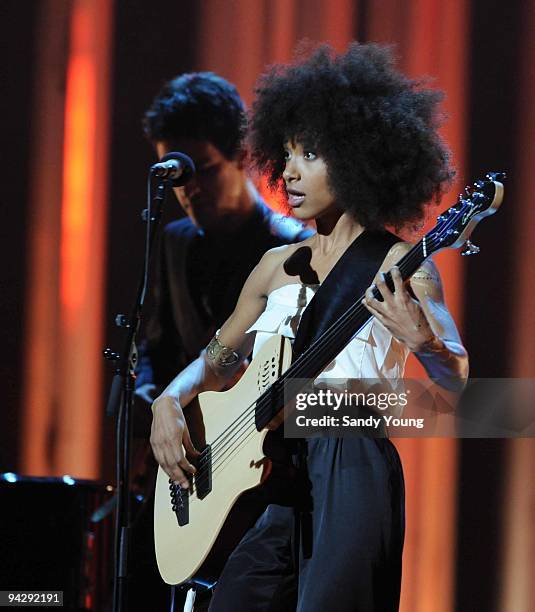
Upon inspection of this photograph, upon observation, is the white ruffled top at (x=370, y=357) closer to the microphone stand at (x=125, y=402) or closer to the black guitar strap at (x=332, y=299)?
the black guitar strap at (x=332, y=299)

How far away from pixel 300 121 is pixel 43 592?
2052 millimetres

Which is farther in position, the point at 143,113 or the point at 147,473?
the point at 143,113

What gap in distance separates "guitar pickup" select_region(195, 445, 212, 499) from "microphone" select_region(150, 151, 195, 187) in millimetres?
902

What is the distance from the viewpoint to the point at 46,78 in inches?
186

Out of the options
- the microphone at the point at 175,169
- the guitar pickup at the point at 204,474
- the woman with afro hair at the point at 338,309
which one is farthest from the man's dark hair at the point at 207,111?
the guitar pickup at the point at 204,474

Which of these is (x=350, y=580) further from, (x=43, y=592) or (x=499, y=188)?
(x=43, y=592)

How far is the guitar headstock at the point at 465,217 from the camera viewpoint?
218cm

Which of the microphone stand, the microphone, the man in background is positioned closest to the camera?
the microphone stand

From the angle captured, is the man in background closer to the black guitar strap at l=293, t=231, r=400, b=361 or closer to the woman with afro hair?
the woman with afro hair

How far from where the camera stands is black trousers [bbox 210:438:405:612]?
2248 millimetres

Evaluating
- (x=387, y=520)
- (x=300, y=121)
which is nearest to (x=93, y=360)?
(x=300, y=121)

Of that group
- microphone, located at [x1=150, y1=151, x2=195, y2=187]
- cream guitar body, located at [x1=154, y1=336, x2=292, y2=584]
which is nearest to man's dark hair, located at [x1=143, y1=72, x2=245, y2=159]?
microphone, located at [x1=150, y1=151, x2=195, y2=187]

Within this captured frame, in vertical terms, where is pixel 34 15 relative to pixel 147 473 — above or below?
above

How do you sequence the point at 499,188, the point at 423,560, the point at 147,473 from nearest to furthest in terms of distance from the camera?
the point at 499,188
the point at 423,560
the point at 147,473
